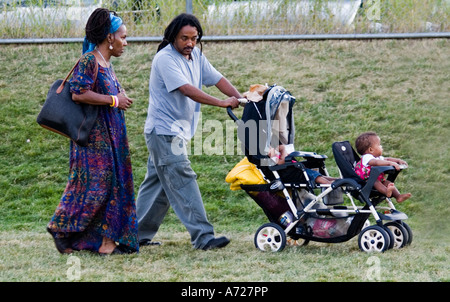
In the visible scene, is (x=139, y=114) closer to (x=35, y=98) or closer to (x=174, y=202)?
(x=35, y=98)

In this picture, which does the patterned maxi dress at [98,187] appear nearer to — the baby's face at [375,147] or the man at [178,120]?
the man at [178,120]

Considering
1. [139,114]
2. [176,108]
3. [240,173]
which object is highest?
[176,108]

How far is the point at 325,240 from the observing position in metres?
5.77

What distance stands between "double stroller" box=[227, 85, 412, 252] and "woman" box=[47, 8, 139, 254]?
88cm

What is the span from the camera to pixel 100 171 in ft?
18.6

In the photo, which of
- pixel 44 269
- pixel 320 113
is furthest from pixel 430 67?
pixel 44 269

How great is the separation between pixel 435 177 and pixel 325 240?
175cm

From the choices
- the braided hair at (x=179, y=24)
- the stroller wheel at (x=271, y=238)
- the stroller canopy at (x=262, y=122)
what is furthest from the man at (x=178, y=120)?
the stroller wheel at (x=271, y=238)

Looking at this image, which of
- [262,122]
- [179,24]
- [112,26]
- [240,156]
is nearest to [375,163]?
[262,122]

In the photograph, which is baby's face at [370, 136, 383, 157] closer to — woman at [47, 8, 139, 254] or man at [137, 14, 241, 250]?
man at [137, 14, 241, 250]

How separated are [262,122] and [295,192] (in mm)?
592

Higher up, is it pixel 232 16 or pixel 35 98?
pixel 232 16

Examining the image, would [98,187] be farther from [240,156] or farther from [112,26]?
[240,156]

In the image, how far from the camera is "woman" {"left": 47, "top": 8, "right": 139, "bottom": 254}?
18.5 ft
